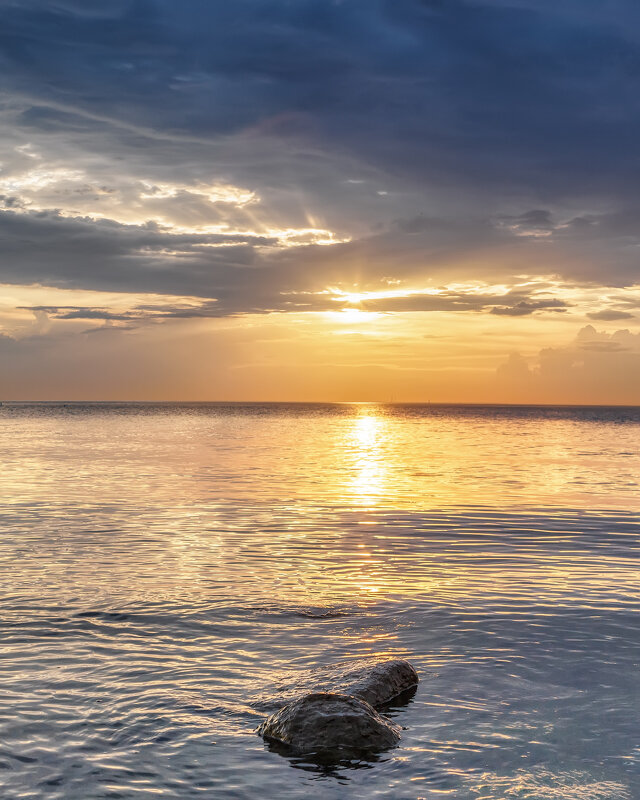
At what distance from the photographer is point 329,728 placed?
29.9 feet

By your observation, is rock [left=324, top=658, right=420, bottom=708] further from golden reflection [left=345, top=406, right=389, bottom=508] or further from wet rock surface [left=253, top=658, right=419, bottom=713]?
Result: golden reflection [left=345, top=406, right=389, bottom=508]

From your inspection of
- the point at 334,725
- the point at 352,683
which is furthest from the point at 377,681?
the point at 334,725

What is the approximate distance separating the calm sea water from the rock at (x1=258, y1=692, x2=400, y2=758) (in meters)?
0.26

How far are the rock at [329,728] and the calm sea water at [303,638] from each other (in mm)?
258

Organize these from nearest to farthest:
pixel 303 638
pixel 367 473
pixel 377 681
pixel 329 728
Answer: pixel 329 728, pixel 377 681, pixel 303 638, pixel 367 473

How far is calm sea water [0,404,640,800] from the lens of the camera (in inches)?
335

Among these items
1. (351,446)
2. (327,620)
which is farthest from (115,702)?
(351,446)

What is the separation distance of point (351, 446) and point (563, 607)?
55769 millimetres

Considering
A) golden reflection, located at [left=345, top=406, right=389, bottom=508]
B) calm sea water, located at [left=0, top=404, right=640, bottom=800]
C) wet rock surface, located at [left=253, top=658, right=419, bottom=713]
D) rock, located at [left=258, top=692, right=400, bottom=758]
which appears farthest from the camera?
golden reflection, located at [left=345, top=406, right=389, bottom=508]

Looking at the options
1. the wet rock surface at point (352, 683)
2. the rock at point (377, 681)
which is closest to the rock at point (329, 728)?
the wet rock surface at point (352, 683)

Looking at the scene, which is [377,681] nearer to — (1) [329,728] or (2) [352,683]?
(2) [352,683]

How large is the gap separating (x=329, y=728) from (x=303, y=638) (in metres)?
4.24

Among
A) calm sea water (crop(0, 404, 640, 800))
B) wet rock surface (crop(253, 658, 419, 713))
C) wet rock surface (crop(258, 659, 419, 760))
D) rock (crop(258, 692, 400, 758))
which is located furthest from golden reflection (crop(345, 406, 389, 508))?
rock (crop(258, 692, 400, 758))

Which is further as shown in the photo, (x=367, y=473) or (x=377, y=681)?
(x=367, y=473)
